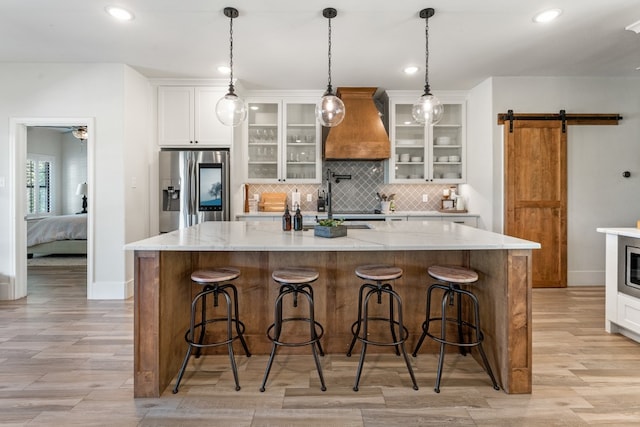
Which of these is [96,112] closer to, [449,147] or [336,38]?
[336,38]

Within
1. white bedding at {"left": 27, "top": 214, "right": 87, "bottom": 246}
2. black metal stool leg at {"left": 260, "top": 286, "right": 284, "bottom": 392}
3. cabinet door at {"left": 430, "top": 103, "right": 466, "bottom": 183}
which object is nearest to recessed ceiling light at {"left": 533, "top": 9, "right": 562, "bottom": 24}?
cabinet door at {"left": 430, "top": 103, "right": 466, "bottom": 183}

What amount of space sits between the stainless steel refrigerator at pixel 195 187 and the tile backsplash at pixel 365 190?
1225mm

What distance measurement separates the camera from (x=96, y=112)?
13.2ft

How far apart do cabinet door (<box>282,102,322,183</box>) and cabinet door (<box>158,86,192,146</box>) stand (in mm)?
1285

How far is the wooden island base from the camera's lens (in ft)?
6.81

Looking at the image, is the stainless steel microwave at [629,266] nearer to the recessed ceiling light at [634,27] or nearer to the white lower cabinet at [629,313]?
the white lower cabinet at [629,313]

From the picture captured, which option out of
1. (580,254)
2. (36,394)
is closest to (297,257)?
(36,394)

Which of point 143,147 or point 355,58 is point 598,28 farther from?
point 143,147

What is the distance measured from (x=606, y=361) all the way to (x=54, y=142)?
1035cm

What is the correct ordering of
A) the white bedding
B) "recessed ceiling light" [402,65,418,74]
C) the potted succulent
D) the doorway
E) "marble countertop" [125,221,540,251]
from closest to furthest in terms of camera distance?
"marble countertop" [125,221,540,251], the potted succulent, the doorway, "recessed ceiling light" [402,65,418,74], the white bedding

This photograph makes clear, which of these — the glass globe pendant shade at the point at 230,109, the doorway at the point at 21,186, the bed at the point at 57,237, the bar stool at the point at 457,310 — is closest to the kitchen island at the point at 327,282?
the bar stool at the point at 457,310

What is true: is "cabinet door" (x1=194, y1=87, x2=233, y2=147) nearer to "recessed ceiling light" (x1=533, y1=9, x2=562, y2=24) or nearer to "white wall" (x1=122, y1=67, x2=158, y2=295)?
"white wall" (x1=122, y1=67, x2=158, y2=295)

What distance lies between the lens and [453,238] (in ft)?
7.57

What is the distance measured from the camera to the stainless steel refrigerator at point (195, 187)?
4422 millimetres
